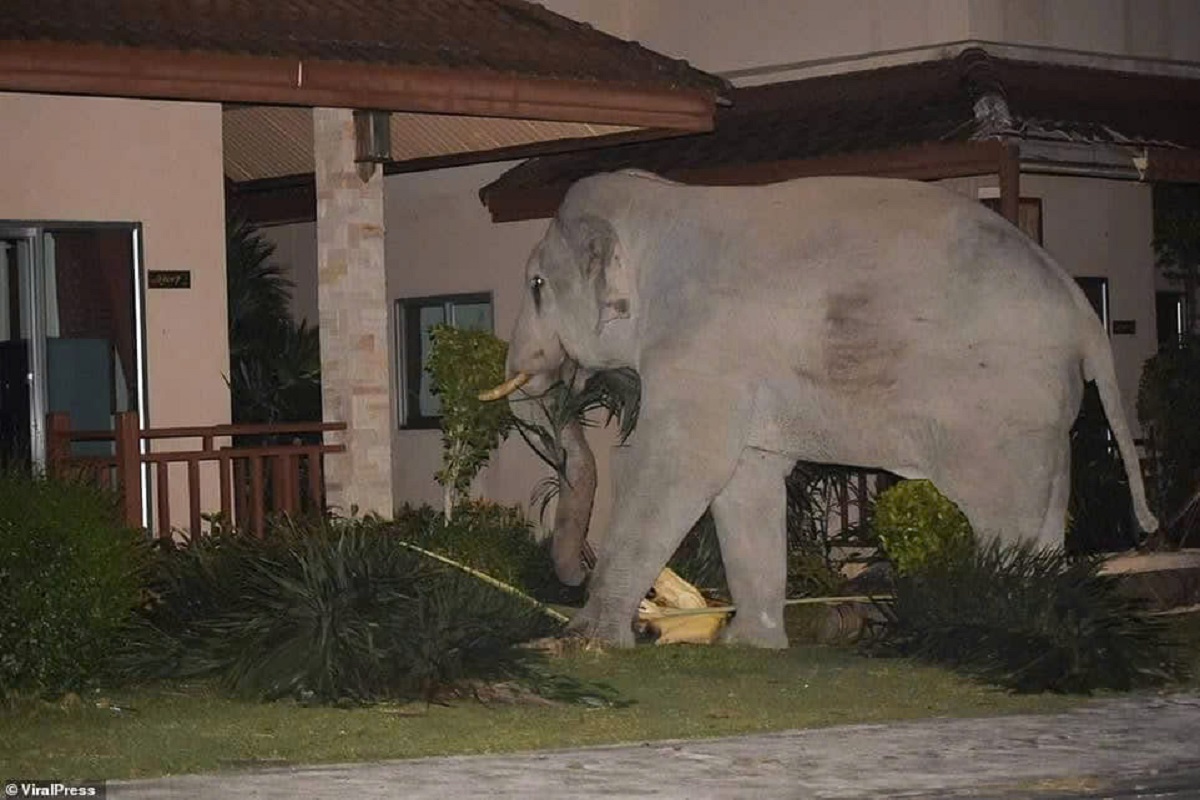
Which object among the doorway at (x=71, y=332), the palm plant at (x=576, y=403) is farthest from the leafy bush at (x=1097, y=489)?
the doorway at (x=71, y=332)

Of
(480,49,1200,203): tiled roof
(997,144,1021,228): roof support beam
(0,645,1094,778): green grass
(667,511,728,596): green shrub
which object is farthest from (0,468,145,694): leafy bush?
(480,49,1200,203): tiled roof

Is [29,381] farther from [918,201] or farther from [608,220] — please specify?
[918,201]

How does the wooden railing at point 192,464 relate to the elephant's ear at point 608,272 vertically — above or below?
below

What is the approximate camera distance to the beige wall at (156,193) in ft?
51.2

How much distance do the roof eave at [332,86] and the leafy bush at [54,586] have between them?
280cm

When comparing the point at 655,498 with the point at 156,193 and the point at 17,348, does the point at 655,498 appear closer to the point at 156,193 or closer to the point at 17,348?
the point at 156,193

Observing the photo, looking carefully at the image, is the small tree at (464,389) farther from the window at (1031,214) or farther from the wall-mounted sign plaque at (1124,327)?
the wall-mounted sign plaque at (1124,327)

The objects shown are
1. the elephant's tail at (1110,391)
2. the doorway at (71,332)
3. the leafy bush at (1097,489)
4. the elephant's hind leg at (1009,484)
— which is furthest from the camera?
the leafy bush at (1097,489)

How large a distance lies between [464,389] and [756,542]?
4.38 metres

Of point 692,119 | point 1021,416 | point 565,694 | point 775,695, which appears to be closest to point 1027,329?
point 1021,416

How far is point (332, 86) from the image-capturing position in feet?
48.0

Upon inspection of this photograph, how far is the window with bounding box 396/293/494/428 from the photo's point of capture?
69.9ft

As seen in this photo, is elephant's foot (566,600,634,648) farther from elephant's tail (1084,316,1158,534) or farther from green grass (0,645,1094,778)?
elephant's tail (1084,316,1158,534)

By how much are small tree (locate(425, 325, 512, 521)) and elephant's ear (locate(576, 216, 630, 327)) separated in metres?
3.81
